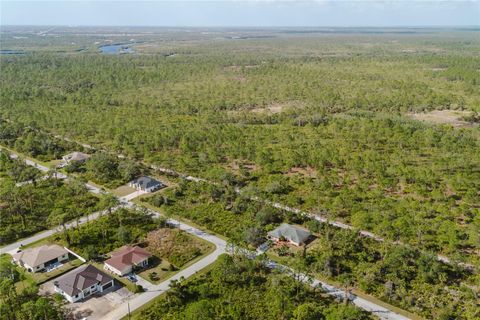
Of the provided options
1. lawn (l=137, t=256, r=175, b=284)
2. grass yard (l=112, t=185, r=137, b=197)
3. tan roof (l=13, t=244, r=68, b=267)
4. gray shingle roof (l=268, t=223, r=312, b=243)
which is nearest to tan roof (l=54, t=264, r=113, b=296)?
lawn (l=137, t=256, r=175, b=284)

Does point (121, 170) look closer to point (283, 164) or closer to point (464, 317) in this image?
point (283, 164)

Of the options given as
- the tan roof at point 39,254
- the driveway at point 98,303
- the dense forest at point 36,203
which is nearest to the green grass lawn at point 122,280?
the driveway at point 98,303

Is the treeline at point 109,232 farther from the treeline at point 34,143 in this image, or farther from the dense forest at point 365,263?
the treeline at point 34,143

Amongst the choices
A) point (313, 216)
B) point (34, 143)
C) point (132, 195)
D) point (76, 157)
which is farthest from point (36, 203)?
point (313, 216)

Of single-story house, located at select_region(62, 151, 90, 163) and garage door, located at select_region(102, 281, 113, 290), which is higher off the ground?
single-story house, located at select_region(62, 151, 90, 163)

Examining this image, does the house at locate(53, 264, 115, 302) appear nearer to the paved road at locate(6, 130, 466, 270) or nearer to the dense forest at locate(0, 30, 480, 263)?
the paved road at locate(6, 130, 466, 270)

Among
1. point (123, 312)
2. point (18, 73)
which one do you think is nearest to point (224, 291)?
point (123, 312)
